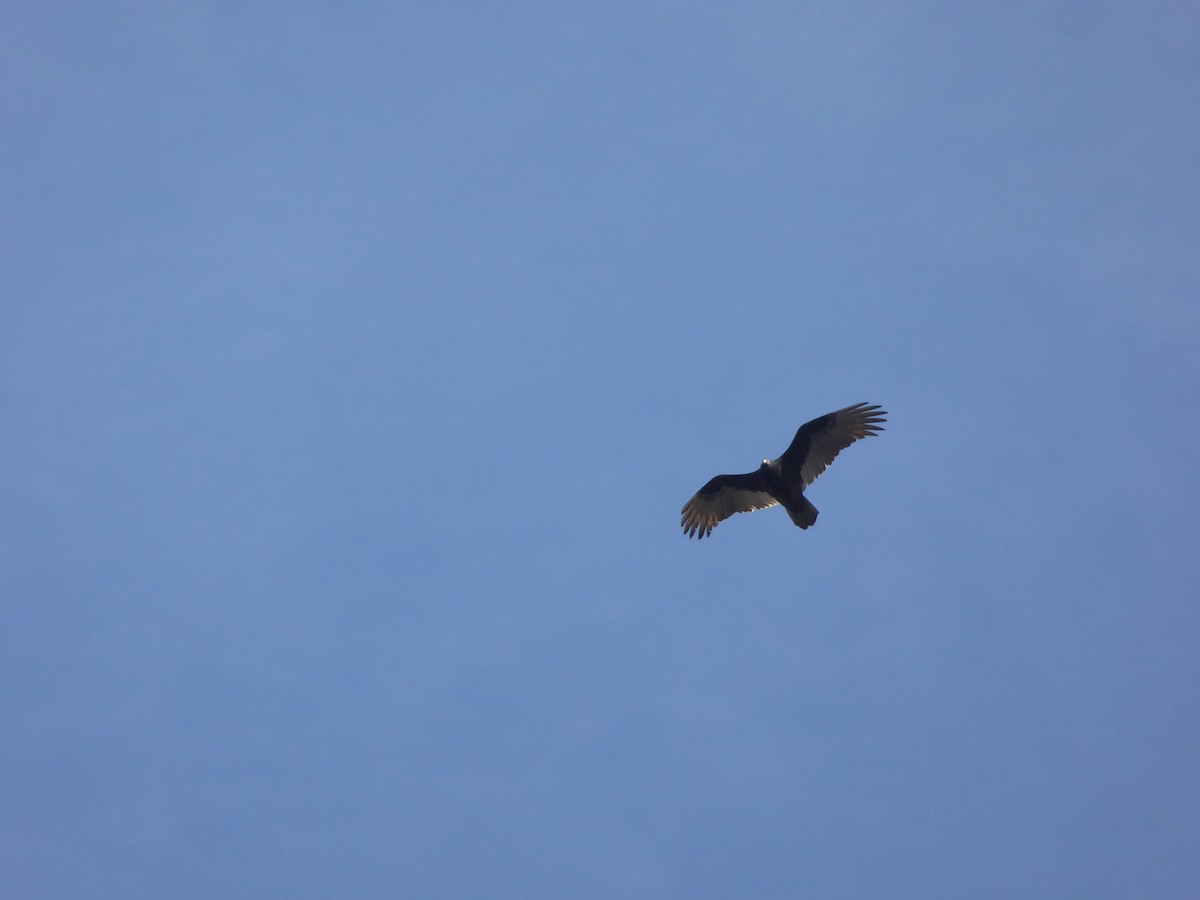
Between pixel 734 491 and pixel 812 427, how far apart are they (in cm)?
195

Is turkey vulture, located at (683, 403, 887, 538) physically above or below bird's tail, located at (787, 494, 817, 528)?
above

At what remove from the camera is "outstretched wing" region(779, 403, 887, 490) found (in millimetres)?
19672

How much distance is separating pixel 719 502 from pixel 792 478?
1.61 m

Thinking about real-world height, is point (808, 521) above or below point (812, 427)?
below

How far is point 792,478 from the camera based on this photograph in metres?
19.5

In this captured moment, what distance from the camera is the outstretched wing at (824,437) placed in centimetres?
1967

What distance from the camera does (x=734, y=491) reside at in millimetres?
20328

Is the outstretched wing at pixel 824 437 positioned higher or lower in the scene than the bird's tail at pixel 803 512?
higher

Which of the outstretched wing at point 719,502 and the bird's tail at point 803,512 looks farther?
the outstretched wing at point 719,502

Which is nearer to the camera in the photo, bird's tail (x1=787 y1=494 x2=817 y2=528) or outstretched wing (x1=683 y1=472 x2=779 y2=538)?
bird's tail (x1=787 y1=494 x2=817 y2=528)

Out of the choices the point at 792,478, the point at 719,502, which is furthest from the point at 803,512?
the point at 719,502

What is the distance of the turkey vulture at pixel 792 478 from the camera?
1944 centimetres

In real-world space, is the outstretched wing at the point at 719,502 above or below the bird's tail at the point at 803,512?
above

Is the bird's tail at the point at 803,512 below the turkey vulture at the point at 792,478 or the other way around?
below
